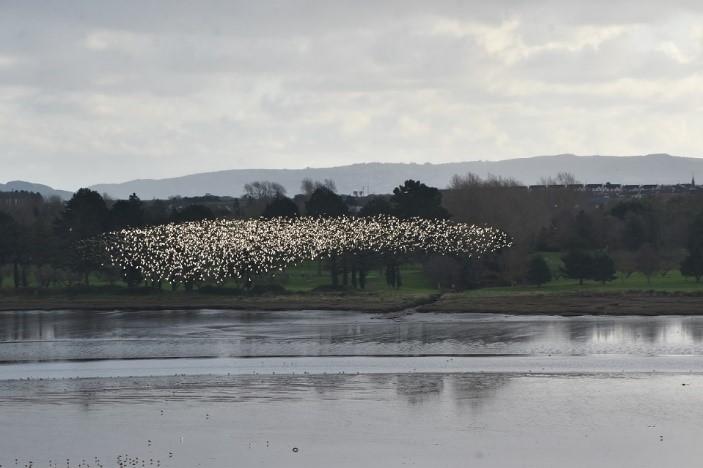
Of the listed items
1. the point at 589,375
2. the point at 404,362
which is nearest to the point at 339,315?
the point at 404,362

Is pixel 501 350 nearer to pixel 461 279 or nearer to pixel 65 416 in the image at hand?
pixel 65 416

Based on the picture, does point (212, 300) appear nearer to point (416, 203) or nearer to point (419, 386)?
point (416, 203)

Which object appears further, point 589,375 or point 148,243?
point 148,243

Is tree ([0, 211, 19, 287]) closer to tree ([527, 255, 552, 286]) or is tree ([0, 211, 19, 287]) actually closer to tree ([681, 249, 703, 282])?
tree ([527, 255, 552, 286])

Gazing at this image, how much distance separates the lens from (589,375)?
60.4 metres

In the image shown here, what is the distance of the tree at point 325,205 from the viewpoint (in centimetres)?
15138

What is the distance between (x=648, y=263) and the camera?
12962cm

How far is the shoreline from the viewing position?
101 meters

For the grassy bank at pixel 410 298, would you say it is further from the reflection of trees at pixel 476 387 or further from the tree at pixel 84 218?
the reflection of trees at pixel 476 387

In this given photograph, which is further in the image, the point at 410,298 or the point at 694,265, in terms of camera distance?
the point at 694,265

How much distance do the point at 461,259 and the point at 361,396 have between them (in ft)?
271

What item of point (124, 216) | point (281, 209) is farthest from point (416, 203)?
point (124, 216)

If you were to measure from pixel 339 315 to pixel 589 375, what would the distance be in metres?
44.6

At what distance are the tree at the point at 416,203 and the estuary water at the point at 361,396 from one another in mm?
55590
